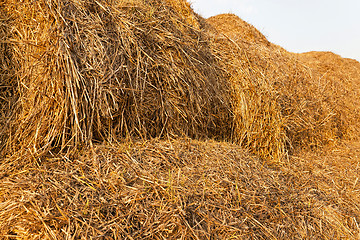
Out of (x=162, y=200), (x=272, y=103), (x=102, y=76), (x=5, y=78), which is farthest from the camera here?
(x=272, y=103)

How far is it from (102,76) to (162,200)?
3.96ft

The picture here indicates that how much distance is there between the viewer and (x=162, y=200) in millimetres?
1761

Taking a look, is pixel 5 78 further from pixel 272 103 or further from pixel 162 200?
pixel 272 103

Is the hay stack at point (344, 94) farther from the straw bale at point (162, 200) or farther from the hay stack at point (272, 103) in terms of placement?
the straw bale at point (162, 200)

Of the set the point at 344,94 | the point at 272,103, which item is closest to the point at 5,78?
the point at 272,103

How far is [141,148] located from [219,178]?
2.33ft

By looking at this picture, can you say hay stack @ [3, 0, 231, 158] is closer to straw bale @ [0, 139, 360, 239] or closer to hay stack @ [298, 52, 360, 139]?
straw bale @ [0, 139, 360, 239]

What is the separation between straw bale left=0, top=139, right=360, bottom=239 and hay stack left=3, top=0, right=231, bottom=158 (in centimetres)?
25

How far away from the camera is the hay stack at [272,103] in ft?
10.9

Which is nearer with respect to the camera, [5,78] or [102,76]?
[102,76]

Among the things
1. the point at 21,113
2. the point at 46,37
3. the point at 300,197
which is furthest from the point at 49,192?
the point at 300,197

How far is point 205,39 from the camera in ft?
11.8

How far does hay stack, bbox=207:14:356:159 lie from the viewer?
3330 millimetres

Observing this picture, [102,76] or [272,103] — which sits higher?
[272,103]
